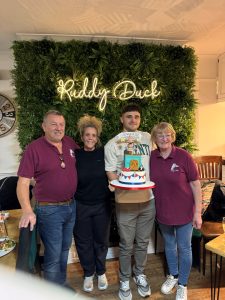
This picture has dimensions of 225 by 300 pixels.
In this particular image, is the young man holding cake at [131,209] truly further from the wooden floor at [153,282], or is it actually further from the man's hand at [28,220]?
the man's hand at [28,220]

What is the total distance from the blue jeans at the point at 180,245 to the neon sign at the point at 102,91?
147cm

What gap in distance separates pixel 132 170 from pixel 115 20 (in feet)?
4.72

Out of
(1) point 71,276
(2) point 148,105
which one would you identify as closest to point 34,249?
(1) point 71,276

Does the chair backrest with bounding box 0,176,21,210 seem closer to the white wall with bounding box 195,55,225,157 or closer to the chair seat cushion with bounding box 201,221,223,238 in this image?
the chair seat cushion with bounding box 201,221,223,238

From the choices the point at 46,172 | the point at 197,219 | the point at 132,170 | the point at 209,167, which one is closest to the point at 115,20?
the point at 132,170

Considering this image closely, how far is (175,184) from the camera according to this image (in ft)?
7.07

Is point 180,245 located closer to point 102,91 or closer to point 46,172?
point 46,172

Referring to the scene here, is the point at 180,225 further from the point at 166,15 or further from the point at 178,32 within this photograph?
the point at 178,32

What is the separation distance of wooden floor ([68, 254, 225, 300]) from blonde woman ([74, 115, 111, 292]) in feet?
0.31

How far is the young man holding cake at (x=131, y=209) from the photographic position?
2.23 meters

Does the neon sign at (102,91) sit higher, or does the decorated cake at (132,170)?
the neon sign at (102,91)

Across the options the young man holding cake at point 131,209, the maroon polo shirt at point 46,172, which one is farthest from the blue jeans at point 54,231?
the young man holding cake at point 131,209

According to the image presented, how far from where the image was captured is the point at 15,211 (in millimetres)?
2592

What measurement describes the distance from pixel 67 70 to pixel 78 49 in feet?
0.84
